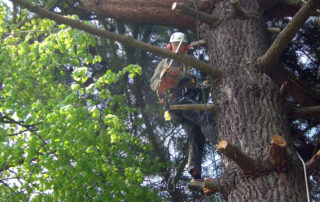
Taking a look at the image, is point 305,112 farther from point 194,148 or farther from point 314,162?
point 194,148

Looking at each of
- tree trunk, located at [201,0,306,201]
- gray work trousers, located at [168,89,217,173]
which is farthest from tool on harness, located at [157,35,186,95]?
tree trunk, located at [201,0,306,201]

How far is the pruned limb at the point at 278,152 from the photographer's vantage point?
285cm

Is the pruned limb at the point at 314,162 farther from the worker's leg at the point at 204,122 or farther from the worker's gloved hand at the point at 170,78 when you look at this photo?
the worker's gloved hand at the point at 170,78

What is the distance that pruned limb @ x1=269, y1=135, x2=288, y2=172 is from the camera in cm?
285

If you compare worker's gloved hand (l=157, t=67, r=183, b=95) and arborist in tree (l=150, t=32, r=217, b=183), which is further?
worker's gloved hand (l=157, t=67, r=183, b=95)

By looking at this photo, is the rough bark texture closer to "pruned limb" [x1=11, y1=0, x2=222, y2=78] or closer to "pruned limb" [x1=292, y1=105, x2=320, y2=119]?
"pruned limb" [x1=11, y1=0, x2=222, y2=78]

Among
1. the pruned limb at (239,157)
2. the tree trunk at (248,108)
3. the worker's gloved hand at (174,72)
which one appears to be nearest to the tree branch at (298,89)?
the tree trunk at (248,108)

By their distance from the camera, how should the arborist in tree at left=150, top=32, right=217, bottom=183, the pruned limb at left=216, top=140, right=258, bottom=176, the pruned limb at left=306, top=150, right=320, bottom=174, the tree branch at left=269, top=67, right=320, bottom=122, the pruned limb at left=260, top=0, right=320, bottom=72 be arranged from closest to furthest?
the pruned limb at left=216, top=140, right=258, bottom=176
the pruned limb at left=306, top=150, right=320, bottom=174
the pruned limb at left=260, top=0, right=320, bottom=72
the arborist in tree at left=150, top=32, right=217, bottom=183
the tree branch at left=269, top=67, right=320, bottom=122

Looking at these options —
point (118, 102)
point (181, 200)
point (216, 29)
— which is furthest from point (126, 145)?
point (216, 29)

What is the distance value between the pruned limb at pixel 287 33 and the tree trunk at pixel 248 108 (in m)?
0.12

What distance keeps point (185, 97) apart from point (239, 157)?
1.97 metres

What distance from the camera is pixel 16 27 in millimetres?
6344

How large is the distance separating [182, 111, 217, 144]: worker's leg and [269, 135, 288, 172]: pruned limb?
42.3 inches

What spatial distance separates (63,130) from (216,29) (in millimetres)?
2247
